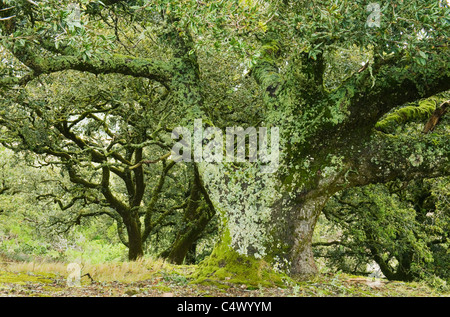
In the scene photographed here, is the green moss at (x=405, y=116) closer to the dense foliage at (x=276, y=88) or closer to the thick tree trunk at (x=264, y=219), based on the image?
the dense foliage at (x=276, y=88)

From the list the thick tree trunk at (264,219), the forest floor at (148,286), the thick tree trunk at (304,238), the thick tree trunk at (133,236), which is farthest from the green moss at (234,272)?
the thick tree trunk at (133,236)

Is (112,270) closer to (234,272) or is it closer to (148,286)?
(148,286)

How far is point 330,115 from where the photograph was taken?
22.9ft

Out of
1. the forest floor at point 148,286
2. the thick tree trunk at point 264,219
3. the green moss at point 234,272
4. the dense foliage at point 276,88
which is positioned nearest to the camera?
the dense foliage at point 276,88

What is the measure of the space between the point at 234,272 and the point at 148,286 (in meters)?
1.65

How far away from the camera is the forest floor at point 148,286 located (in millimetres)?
5969

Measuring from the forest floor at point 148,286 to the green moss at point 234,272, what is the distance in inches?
4.9

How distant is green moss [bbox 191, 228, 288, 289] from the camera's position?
6398 millimetres

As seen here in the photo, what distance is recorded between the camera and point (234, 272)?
664 cm

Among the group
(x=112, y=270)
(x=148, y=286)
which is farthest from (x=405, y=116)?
(x=112, y=270)

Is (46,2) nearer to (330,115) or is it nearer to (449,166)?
(330,115)
